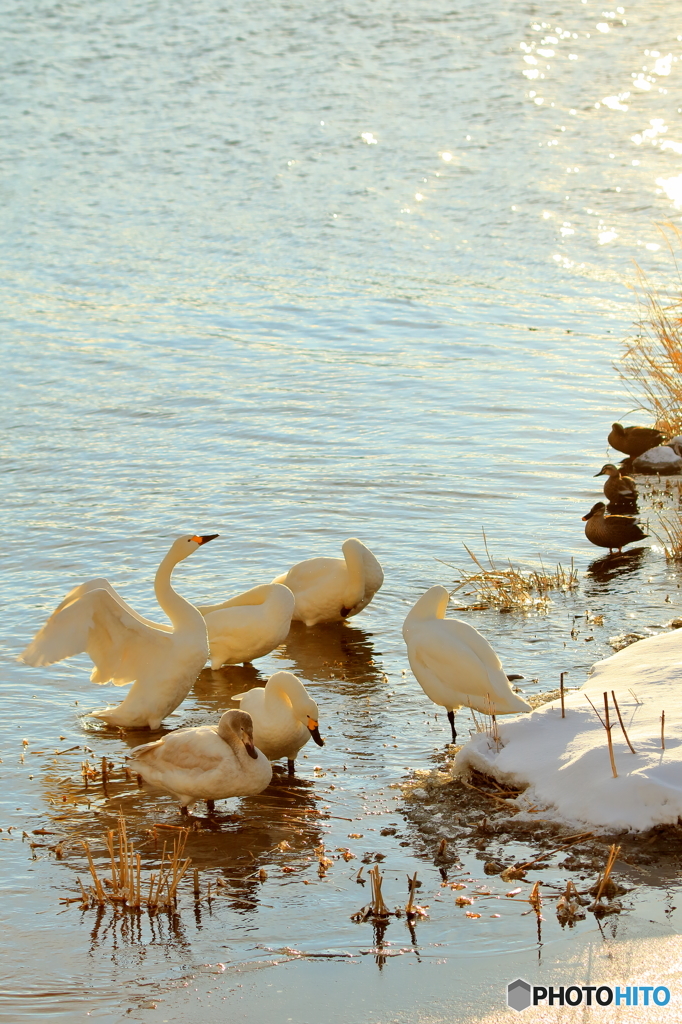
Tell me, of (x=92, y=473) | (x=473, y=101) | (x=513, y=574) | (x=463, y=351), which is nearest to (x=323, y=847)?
(x=513, y=574)

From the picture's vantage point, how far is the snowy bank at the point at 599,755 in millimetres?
6250

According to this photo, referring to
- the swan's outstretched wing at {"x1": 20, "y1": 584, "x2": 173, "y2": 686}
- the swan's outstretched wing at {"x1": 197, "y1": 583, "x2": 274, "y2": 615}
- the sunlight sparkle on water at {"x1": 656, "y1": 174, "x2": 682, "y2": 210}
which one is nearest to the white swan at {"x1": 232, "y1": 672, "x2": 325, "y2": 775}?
the swan's outstretched wing at {"x1": 20, "y1": 584, "x2": 173, "y2": 686}

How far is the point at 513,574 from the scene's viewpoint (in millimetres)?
10242

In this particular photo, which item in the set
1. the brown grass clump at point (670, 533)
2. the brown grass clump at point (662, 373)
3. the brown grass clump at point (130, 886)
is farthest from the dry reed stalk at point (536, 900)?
the brown grass clump at point (662, 373)

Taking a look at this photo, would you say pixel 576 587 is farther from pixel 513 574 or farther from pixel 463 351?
pixel 463 351

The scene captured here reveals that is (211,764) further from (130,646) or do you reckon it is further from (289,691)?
(130,646)

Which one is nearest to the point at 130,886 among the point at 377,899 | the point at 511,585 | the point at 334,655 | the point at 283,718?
the point at 377,899

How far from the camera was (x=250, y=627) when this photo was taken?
9117 mm

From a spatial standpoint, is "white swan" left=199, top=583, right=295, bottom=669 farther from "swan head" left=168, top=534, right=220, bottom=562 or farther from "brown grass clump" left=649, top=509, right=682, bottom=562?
"brown grass clump" left=649, top=509, right=682, bottom=562

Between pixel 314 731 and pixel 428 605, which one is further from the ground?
pixel 428 605

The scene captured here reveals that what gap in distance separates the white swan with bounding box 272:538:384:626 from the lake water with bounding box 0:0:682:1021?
0.23 m

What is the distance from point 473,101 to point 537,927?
1119 inches

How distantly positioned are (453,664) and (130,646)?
2.12 meters

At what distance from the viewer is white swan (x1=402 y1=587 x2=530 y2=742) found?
7.57 meters
